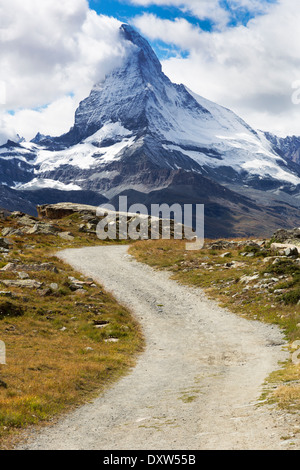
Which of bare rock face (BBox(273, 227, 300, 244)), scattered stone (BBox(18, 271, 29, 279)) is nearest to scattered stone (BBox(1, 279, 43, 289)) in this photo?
scattered stone (BBox(18, 271, 29, 279))

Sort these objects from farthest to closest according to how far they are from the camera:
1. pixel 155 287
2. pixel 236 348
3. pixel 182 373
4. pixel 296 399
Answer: pixel 155 287 < pixel 236 348 < pixel 182 373 < pixel 296 399

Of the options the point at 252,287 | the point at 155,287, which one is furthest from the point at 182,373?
the point at 155,287

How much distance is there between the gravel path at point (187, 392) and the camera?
9648 mm

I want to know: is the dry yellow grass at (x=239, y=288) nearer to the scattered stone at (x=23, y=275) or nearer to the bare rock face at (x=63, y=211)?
the scattered stone at (x=23, y=275)

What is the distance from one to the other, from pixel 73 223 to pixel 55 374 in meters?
54.2

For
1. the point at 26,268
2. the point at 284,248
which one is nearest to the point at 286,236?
the point at 284,248

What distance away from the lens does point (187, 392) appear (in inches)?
537

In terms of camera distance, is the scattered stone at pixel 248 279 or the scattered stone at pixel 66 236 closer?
the scattered stone at pixel 248 279

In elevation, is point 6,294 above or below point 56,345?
above

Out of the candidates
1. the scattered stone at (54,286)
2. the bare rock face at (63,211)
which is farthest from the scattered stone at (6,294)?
the bare rock face at (63,211)

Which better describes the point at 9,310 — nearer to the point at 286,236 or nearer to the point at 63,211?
the point at 286,236
